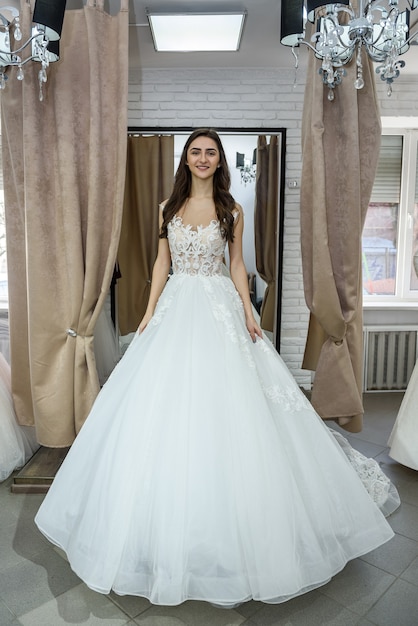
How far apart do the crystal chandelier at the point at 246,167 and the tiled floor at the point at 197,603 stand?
7.90ft

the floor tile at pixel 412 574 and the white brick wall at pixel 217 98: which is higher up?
the white brick wall at pixel 217 98

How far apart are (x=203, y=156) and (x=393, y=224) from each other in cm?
278

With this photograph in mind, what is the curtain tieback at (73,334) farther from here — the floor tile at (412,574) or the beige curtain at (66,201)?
the floor tile at (412,574)

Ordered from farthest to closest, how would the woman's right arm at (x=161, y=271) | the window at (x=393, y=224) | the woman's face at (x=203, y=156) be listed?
1. the window at (x=393, y=224)
2. the woman's right arm at (x=161, y=271)
3. the woman's face at (x=203, y=156)

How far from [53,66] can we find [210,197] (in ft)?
3.27

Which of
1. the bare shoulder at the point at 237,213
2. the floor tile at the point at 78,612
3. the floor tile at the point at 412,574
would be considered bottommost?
the floor tile at the point at 412,574

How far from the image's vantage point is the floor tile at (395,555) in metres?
1.99

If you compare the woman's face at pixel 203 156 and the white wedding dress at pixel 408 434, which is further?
the white wedding dress at pixel 408 434

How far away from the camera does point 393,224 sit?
4.46m

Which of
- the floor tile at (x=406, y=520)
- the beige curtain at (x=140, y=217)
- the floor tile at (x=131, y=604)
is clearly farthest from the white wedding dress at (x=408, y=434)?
the beige curtain at (x=140, y=217)

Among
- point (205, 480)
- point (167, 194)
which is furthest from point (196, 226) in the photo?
point (167, 194)

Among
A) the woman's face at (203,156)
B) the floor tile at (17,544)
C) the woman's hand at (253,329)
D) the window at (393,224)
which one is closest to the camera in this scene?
the floor tile at (17,544)

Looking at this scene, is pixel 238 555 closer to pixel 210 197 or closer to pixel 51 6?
pixel 210 197

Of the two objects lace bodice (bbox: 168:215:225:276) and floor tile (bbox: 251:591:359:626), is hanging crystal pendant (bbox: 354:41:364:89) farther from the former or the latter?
floor tile (bbox: 251:591:359:626)
